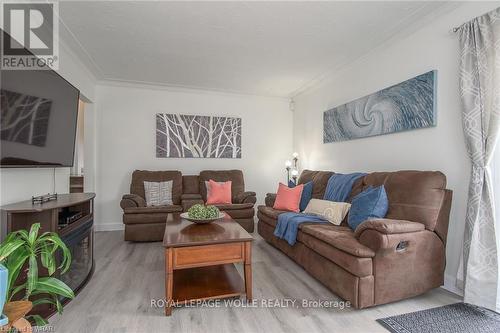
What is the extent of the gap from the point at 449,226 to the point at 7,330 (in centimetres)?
307

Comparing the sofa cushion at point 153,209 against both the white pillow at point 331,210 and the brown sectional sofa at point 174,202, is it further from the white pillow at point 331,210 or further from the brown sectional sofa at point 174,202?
the white pillow at point 331,210

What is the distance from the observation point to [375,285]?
1921 mm

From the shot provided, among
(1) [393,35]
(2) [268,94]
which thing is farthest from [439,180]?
(2) [268,94]

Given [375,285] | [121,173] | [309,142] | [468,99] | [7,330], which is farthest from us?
[309,142]

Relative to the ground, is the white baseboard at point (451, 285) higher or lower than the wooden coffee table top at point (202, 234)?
lower

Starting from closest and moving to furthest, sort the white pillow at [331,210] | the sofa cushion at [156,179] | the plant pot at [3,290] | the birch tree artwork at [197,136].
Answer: the plant pot at [3,290], the white pillow at [331,210], the sofa cushion at [156,179], the birch tree artwork at [197,136]

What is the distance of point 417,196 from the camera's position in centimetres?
219

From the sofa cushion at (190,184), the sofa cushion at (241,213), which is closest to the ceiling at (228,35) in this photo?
the sofa cushion at (190,184)

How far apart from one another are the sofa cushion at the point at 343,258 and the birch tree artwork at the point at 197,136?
2.84m

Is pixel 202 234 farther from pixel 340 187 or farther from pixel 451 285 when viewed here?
pixel 451 285

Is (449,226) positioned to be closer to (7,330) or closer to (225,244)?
(225,244)

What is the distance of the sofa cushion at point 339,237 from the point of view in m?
1.90

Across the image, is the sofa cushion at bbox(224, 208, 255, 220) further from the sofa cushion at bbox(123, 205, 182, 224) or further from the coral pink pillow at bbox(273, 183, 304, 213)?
the sofa cushion at bbox(123, 205, 182, 224)

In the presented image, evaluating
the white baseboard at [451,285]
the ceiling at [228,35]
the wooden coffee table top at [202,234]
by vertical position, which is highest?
the ceiling at [228,35]
